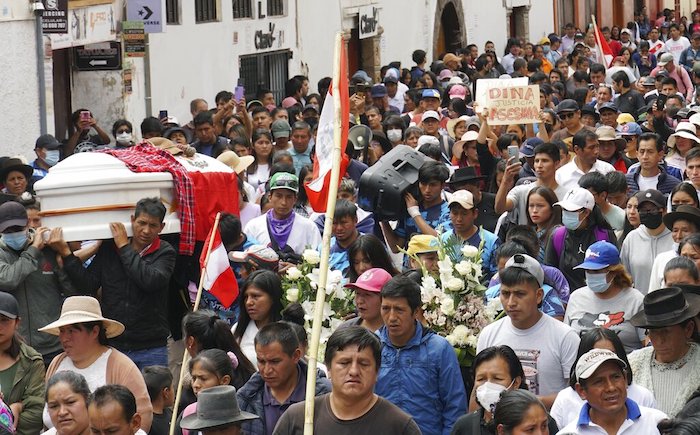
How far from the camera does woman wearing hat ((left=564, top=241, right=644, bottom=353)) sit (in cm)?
892

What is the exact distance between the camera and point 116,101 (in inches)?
750

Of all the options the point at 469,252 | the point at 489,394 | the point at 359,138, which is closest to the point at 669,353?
the point at 489,394

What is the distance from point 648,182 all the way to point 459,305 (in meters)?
4.48

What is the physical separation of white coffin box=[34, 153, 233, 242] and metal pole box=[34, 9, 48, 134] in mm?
6676

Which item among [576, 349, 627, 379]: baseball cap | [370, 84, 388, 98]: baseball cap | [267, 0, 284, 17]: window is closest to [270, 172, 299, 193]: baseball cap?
[576, 349, 627, 379]: baseball cap

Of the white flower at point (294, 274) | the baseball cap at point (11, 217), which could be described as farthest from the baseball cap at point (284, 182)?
the baseball cap at point (11, 217)

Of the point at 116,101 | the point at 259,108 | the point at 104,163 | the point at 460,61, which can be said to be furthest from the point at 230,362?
the point at 460,61

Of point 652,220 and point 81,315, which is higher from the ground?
point 652,220

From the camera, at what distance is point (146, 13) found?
1905 cm

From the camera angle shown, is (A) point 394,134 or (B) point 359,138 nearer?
(B) point 359,138

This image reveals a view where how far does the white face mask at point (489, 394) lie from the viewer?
717 cm

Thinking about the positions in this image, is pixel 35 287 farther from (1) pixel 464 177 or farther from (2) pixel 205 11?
(2) pixel 205 11

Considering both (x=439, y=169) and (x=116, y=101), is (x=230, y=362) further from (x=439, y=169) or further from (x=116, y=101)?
(x=116, y=101)

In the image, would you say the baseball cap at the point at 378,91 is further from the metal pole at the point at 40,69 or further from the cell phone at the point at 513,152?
the cell phone at the point at 513,152
